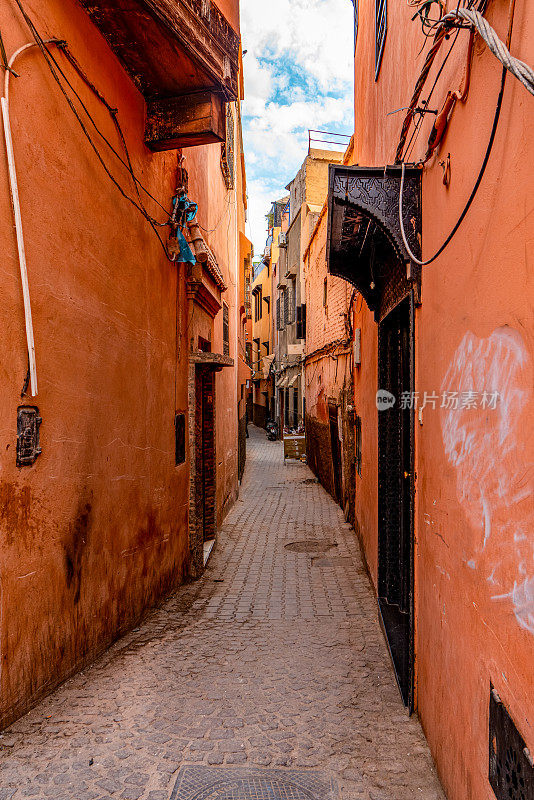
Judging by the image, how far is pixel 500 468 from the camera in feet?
6.38

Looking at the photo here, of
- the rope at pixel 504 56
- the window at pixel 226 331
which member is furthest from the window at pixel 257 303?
the rope at pixel 504 56

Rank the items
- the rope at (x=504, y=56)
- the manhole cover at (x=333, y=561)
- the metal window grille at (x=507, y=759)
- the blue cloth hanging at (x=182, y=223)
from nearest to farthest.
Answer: the rope at (x=504, y=56) → the metal window grille at (x=507, y=759) → the blue cloth hanging at (x=182, y=223) → the manhole cover at (x=333, y=561)

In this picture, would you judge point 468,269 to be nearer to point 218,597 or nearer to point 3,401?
point 3,401

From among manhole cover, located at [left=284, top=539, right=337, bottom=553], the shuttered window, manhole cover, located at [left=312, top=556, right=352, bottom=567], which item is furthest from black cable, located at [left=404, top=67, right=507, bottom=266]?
the shuttered window

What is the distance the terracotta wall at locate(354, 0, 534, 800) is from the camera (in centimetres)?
174

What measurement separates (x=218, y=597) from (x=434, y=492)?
12.2 ft

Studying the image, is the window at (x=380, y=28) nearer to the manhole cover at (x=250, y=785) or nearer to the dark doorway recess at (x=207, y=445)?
the dark doorway recess at (x=207, y=445)

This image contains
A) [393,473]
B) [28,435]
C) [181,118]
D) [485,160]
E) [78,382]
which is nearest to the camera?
[485,160]

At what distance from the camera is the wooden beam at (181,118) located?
523cm

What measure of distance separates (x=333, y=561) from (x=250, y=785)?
4.63 m

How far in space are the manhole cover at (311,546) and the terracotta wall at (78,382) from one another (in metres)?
2.71

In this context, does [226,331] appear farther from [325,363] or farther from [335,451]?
[335,451]

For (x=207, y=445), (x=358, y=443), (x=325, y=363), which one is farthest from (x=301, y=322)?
(x=207, y=445)

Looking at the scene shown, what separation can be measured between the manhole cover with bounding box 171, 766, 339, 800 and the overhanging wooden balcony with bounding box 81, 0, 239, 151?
515 cm
